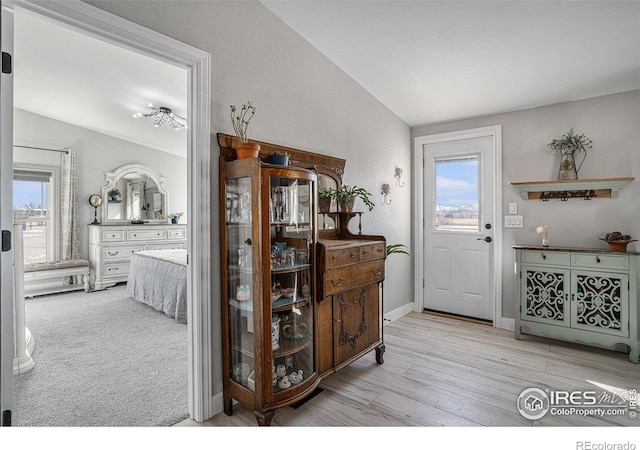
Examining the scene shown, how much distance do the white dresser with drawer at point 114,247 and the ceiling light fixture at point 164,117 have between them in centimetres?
204

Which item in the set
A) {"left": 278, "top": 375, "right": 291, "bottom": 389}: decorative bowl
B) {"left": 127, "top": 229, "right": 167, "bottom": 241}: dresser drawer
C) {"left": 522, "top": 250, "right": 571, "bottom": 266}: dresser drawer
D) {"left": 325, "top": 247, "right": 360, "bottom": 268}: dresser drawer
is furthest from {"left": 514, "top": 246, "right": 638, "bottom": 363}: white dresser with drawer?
{"left": 127, "top": 229, "right": 167, "bottom": 241}: dresser drawer

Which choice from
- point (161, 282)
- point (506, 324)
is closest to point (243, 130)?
point (161, 282)

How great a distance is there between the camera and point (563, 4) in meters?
2.07

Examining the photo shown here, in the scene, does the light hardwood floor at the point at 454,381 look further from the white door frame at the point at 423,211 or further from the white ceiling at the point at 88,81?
the white ceiling at the point at 88,81

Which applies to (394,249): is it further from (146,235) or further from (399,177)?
(146,235)

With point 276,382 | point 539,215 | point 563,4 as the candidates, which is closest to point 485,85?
point 563,4

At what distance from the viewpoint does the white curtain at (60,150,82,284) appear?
5457 millimetres

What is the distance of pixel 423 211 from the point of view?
421 cm

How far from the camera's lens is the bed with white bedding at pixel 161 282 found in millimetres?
3686

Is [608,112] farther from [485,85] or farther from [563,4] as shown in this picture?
[563,4]

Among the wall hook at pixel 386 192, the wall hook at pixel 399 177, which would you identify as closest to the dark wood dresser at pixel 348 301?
the wall hook at pixel 386 192

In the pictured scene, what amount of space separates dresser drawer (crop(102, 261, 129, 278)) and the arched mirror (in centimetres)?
85

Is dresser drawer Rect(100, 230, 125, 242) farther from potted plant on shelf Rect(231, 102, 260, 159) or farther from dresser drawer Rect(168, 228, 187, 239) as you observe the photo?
potted plant on shelf Rect(231, 102, 260, 159)

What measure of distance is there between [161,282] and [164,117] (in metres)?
2.33
